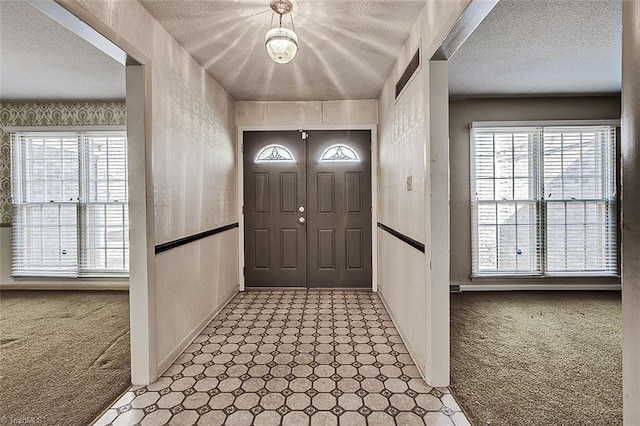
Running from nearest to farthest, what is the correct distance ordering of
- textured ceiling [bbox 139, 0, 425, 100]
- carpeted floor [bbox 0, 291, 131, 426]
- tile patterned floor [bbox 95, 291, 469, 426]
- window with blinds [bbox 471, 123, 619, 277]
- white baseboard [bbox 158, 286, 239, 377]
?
tile patterned floor [bbox 95, 291, 469, 426]
carpeted floor [bbox 0, 291, 131, 426]
textured ceiling [bbox 139, 0, 425, 100]
white baseboard [bbox 158, 286, 239, 377]
window with blinds [bbox 471, 123, 619, 277]

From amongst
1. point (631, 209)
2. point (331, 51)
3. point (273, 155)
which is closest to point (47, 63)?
point (273, 155)

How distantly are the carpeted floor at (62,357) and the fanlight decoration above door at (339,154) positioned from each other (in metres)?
3.01

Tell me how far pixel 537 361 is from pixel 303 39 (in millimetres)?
3081

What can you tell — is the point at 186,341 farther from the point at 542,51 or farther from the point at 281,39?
the point at 542,51

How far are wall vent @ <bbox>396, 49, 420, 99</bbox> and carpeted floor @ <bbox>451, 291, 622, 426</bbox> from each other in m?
2.22

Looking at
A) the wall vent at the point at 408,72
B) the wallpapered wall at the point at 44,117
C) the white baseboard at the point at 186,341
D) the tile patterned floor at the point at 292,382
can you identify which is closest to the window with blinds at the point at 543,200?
the wall vent at the point at 408,72

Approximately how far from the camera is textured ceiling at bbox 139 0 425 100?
7.75 ft

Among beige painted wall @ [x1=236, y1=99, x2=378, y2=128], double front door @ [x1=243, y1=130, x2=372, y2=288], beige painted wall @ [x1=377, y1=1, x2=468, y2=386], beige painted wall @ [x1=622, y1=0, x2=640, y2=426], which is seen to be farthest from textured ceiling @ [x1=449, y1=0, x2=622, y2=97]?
beige painted wall @ [x1=622, y1=0, x2=640, y2=426]

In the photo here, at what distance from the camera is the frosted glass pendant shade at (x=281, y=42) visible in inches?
88.5

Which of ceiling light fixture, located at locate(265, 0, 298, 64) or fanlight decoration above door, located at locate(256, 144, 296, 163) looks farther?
fanlight decoration above door, located at locate(256, 144, 296, 163)

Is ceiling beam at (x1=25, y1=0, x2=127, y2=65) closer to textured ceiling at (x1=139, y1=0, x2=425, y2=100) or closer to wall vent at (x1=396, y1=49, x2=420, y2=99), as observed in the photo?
textured ceiling at (x1=139, y1=0, x2=425, y2=100)

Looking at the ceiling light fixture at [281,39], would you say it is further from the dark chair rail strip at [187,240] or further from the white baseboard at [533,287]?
the white baseboard at [533,287]

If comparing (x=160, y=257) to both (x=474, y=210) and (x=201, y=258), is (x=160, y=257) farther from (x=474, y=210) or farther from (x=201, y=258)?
(x=474, y=210)

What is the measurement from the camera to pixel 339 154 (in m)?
4.77
